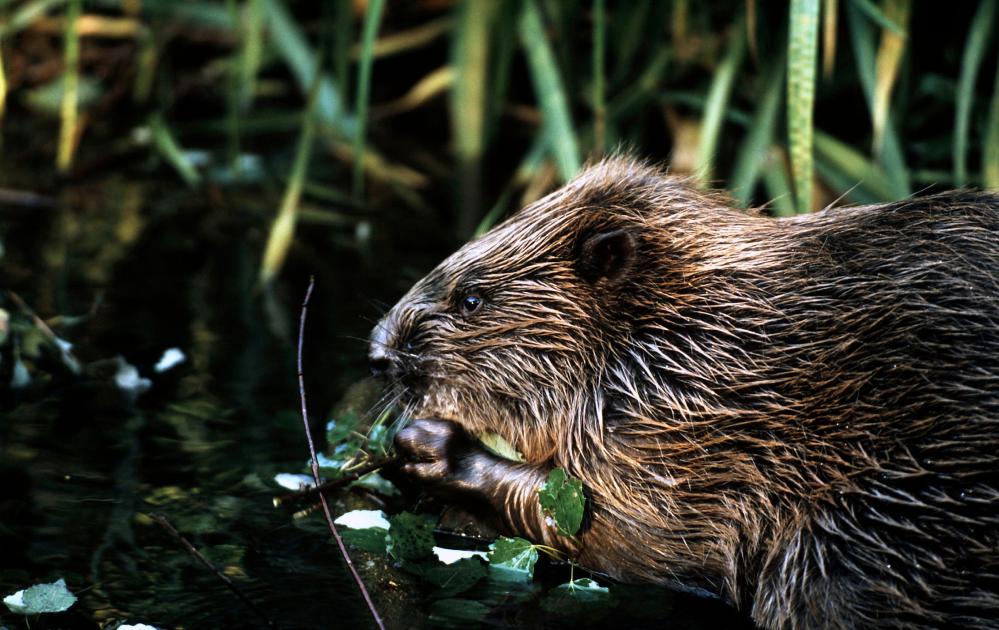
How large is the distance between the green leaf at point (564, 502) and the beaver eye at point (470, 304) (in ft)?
1.91

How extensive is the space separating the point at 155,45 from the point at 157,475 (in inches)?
180

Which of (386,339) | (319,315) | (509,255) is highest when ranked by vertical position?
(509,255)

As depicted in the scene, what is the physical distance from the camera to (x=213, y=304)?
5238 millimetres

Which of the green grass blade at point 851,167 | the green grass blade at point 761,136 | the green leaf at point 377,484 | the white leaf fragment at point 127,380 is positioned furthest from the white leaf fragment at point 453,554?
the green grass blade at point 851,167

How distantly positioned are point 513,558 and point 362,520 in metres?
0.44

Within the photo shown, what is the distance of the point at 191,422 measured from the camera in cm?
402

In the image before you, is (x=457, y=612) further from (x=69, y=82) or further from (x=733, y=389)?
(x=69, y=82)

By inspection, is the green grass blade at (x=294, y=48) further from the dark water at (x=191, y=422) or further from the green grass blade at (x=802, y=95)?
the green grass blade at (x=802, y=95)

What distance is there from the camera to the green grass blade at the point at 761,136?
17.3 ft

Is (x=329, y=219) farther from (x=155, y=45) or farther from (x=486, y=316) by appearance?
(x=486, y=316)

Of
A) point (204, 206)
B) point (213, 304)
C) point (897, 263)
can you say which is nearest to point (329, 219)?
point (204, 206)

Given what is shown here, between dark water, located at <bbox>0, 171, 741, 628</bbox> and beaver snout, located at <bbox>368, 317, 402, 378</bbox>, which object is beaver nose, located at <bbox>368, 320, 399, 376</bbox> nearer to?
beaver snout, located at <bbox>368, 317, 402, 378</bbox>

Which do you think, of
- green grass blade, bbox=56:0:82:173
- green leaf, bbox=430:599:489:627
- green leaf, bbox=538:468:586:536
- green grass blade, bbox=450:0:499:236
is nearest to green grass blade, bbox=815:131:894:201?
green grass blade, bbox=450:0:499:236

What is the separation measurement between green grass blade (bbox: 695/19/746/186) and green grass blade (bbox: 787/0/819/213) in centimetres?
100
